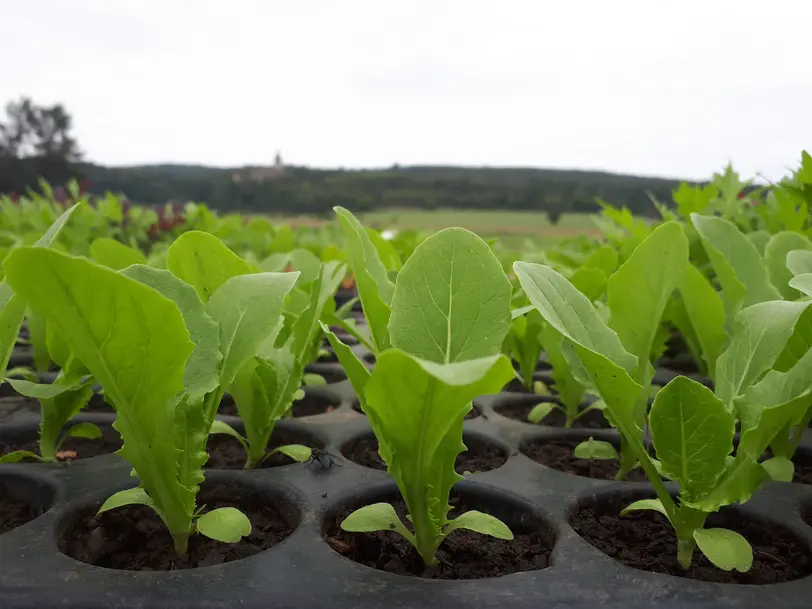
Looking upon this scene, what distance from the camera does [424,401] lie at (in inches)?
20.7

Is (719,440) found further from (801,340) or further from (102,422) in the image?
(102,422)

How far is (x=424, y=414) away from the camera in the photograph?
0.54m

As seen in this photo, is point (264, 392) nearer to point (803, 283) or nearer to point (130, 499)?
point (130, 499)

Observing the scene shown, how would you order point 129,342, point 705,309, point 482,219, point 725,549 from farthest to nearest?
Result: point 482,219, point 705,309, point 725,549, point 129,342

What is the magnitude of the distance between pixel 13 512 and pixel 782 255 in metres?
1.13

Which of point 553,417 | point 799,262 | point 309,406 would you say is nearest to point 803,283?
point 799,262

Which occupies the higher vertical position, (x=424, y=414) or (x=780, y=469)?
(x=424, y=414)

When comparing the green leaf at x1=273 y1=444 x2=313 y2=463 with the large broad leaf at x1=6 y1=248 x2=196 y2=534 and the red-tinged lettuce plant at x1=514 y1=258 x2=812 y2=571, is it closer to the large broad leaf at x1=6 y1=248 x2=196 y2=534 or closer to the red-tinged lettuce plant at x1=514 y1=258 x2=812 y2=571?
the large broad leaf at x1=6 y1=248 x2=196 y2=534

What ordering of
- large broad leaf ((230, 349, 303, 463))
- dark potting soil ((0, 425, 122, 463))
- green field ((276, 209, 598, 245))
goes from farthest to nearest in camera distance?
green field ((276, 209, 598, 245)) < dark potting soil ((0, 425, 122, 463)) < large broad leaf ((230, 349, 303, 463))

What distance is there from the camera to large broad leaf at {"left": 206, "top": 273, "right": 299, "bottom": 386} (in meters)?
0.66

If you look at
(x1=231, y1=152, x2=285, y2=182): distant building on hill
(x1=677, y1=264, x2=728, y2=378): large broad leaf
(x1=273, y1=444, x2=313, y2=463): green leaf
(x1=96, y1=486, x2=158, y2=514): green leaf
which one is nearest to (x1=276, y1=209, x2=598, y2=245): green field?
(x1=231, y1=152, x2=285, y2=182): distant building on hill

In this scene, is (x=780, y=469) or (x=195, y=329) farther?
(x=780, y=469)

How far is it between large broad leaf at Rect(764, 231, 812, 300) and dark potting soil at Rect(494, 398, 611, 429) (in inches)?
14.5

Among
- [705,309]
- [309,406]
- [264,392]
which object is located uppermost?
[705,309]
